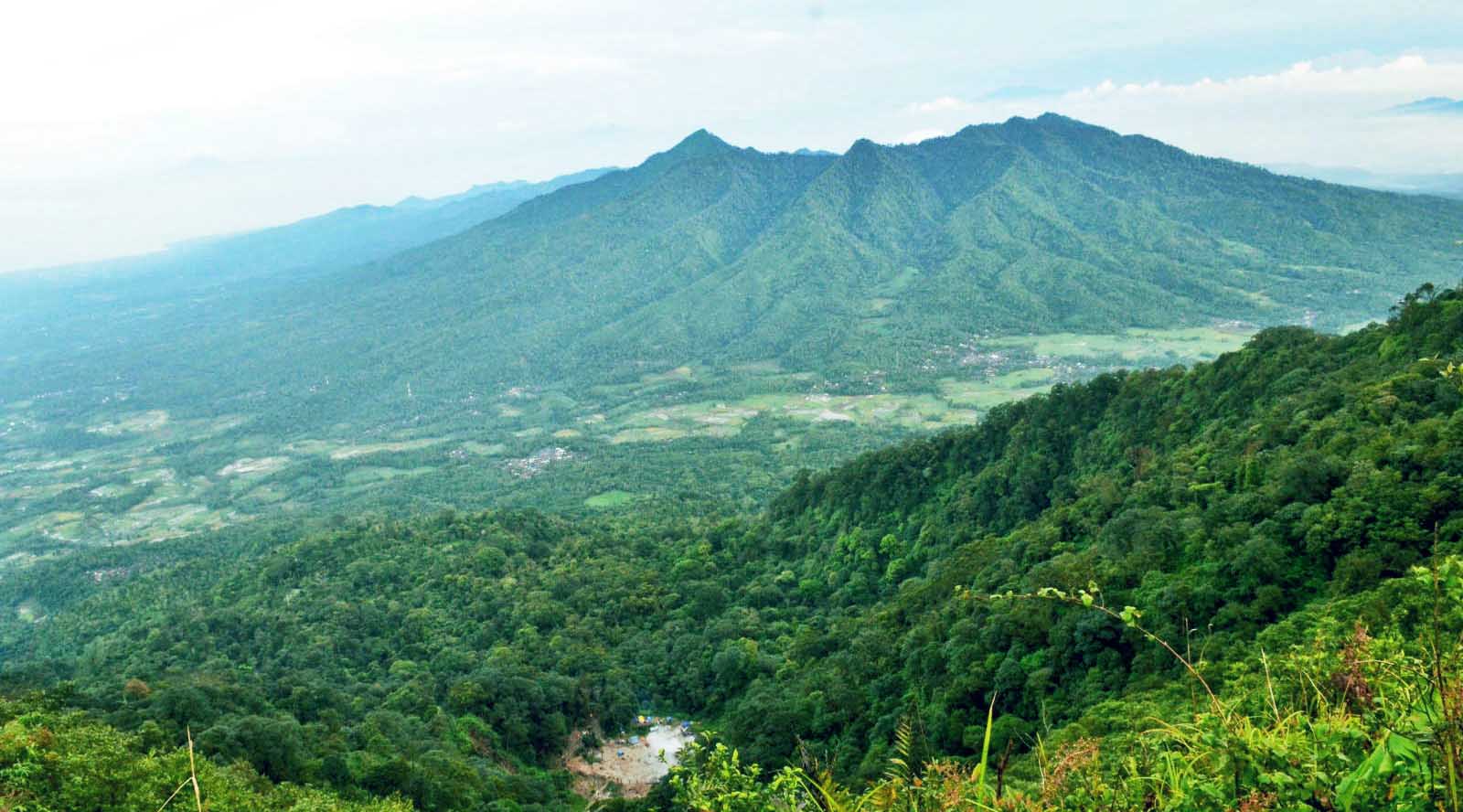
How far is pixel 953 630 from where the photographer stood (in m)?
27.5

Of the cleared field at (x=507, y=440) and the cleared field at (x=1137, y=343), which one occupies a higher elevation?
the cleared field at (x=1137, y=343)

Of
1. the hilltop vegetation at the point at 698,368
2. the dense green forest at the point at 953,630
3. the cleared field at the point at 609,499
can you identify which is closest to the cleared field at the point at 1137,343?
the hilltop vegetation at the point at 698,368

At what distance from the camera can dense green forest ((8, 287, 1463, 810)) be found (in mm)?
4402

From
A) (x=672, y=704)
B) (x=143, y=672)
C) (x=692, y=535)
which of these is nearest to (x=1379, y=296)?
(x=692, y=535)

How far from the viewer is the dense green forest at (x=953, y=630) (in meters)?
4.40

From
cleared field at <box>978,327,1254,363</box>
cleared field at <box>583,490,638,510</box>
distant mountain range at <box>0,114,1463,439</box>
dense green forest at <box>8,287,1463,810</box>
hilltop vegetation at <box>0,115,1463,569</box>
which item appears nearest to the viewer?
dense green forest at <box>8,287,1463,810</box>

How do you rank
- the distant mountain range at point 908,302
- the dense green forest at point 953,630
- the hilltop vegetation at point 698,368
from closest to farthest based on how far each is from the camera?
the dense green forest at point 953,630
the hilltop vegetation at point 698,368
the distant mountain range at point 908,302

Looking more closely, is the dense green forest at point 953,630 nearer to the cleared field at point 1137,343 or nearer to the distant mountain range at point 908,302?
the cleared field at point 1137,343

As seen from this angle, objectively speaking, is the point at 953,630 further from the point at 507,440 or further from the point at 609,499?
the point at 507,440

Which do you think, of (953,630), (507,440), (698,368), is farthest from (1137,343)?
(953,630)

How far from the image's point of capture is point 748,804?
567 cm

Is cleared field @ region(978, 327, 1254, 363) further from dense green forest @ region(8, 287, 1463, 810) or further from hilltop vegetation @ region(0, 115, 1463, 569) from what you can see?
dense green forest @ region(8, 287, 1463, 810)

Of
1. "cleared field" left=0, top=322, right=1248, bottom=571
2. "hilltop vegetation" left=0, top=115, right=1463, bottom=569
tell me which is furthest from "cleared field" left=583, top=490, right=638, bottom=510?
"hilltop vegetation" left=0, top=115, right=1463, bottom=569

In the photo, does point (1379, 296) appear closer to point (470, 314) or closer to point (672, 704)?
point (672, 704)
